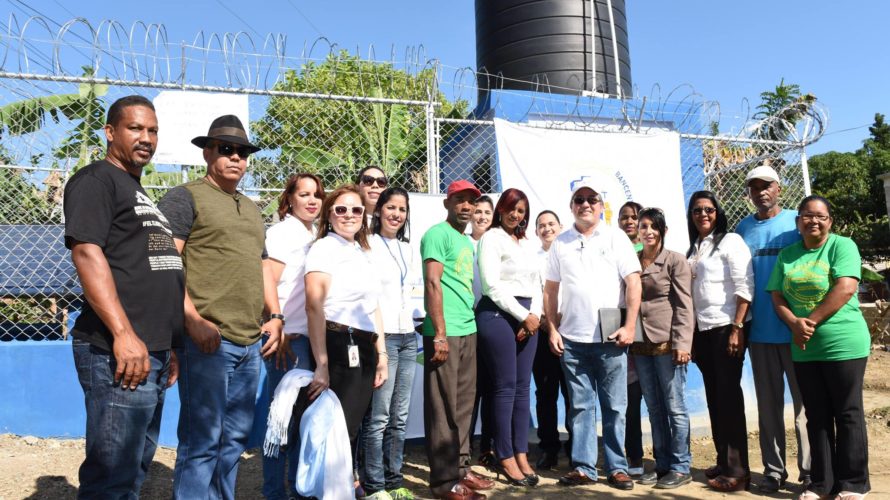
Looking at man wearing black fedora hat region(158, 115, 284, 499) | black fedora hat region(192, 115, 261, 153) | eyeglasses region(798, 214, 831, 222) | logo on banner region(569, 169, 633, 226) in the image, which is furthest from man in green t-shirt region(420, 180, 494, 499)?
logo on banner region(569, 169, 633, 226)

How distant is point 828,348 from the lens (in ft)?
12.4

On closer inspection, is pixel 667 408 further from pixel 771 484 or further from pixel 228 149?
pixel 228 149

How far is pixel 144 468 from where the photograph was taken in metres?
2.71

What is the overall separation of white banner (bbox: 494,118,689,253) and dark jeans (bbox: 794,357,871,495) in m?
2.51

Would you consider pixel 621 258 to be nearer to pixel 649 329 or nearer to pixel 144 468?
pixel 649 329

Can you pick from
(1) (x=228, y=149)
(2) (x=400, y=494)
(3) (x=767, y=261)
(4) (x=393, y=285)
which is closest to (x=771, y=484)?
(3) (x=767, y=261)

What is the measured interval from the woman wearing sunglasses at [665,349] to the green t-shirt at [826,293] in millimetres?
616

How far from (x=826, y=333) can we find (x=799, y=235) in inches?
28.8

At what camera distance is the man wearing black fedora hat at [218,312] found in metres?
2.80

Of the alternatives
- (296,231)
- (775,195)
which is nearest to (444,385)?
(296,231)

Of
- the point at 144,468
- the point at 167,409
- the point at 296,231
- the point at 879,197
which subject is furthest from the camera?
the point at 879,197

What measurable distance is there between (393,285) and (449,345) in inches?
19.7

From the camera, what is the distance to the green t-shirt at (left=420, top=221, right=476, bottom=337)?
3936mm

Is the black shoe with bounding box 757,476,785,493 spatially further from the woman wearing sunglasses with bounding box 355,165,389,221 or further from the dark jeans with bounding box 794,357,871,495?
the woman wearing sunglasses with bounding box 355,165,389,221
